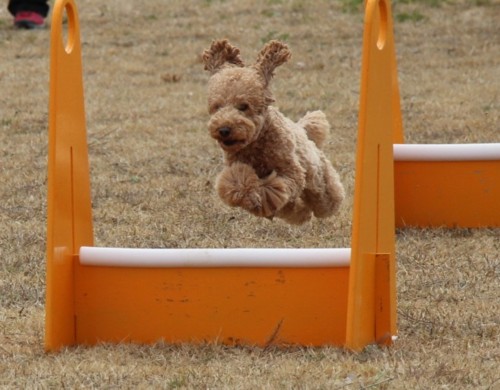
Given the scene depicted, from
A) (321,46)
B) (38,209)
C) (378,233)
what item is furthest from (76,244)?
(321,46)

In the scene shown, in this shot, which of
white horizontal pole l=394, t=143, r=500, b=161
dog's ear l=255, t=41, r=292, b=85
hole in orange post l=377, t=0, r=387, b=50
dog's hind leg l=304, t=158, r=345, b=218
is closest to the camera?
hole in orange post l=377, t=0, r=387, b=50

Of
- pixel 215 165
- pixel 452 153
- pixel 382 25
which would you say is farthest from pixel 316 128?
pixel 215 165

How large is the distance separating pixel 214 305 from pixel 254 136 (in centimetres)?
91

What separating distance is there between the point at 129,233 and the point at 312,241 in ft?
2.91

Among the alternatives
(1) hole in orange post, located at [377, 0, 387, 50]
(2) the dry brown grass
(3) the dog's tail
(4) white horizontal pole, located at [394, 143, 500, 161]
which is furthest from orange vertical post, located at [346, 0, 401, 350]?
(4) white horizontal pole, located at [394, 143, 500, 161]

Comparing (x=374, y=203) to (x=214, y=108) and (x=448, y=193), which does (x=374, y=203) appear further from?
(x=448, y=193)

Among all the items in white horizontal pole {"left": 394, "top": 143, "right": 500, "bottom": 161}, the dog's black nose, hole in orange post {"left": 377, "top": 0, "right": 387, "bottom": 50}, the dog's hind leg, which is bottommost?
the dog's hind leg

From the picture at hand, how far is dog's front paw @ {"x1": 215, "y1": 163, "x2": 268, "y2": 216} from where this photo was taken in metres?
4.88

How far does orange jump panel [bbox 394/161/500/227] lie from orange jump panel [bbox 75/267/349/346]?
83.7 inches

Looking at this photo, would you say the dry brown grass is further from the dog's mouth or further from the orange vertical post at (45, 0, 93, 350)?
the dog's mouth

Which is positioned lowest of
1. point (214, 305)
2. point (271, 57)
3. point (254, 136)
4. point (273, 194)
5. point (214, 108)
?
point (214, 305)

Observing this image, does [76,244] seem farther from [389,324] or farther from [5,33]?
[5,33]

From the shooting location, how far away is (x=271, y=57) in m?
4.84

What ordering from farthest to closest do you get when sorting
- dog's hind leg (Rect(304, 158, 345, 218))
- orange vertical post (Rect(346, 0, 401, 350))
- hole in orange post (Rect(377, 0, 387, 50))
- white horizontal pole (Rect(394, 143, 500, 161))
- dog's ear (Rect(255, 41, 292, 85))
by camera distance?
white horizontal pole (Rect(394, 143, 500, 161)), dog's hind leg (Rect(304, 158, 345, 218)), dog's ear (Rect(255, 41, 292, 85)), hole in orange post (Rect(377, 0, 387, 50)), orange vertical post (Rect(346, 0, 401, 350))
